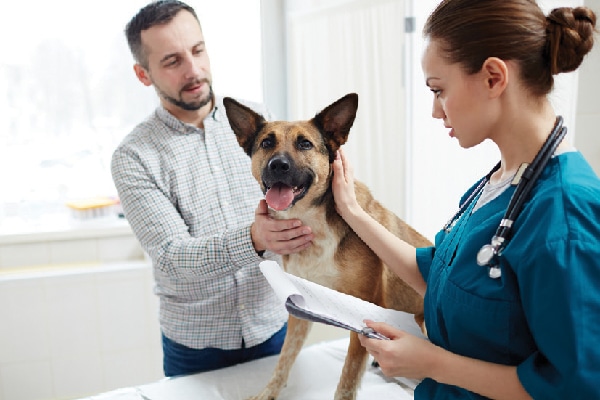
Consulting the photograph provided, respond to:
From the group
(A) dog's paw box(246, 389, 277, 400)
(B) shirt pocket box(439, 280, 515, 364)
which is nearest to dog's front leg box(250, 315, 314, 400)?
(A) dog's paw box(246, 389, 277, 400)

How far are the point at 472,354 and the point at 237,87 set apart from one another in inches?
120

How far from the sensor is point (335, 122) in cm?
134

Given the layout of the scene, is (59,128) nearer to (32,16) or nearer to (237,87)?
(32,16)

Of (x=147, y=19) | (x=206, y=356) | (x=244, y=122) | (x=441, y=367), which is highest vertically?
(x=147, y=19)

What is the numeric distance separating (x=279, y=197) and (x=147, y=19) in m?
0.82

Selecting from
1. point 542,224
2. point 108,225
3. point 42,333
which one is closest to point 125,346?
point 42,333

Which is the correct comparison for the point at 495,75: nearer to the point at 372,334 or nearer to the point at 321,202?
the point at 372,334

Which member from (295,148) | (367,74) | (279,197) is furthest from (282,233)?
(367,74)

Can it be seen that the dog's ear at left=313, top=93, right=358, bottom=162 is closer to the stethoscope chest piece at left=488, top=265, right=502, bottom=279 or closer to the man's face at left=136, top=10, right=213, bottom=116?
the man's face at left=136, top=10, right=213, bottom=116

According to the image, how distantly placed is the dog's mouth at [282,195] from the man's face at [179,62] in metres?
0.58

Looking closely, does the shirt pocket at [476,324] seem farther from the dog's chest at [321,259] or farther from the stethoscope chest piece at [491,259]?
the dog's chest at [321,259]

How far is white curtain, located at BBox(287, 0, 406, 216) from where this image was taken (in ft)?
→ 8.19

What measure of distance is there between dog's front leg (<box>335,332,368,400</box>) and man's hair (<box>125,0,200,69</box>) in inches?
43.7

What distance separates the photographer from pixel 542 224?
724 millimetres
